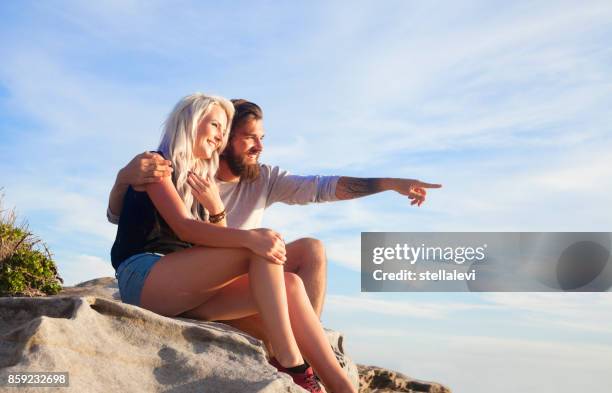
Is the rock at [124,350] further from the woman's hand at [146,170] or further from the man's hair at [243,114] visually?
the man's hair at [243,114]

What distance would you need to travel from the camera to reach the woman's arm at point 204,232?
469 centimetres

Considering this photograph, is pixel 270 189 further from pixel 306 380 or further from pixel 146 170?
pixel 306 380

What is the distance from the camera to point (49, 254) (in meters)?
10.8

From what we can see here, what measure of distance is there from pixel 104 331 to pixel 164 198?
3.59 ft

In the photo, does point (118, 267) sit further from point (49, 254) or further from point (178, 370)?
point (49, 254)

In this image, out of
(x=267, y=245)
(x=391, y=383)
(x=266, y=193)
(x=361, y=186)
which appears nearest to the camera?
(x=267, y=245)

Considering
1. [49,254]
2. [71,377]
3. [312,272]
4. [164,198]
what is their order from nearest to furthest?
[71,377]
[164,198]
[312,272]
[49,254]

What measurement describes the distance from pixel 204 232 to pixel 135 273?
61cm

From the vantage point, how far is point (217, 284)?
4.96 m

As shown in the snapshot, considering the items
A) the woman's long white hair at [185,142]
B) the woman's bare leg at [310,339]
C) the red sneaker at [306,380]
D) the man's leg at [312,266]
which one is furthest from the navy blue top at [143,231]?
the red sneaker at [306,380]

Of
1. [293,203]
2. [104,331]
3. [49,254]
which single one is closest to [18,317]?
[104,331]

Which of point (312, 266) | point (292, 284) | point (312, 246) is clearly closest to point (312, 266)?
point (312, 266)

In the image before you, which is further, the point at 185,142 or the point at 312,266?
the point at 312,266

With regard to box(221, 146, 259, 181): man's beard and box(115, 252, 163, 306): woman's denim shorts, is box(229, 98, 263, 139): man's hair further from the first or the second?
box(115, 252, 163, 306): woman's denim shorts
